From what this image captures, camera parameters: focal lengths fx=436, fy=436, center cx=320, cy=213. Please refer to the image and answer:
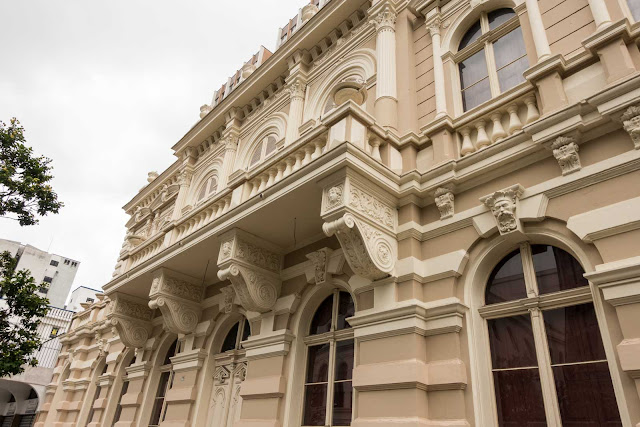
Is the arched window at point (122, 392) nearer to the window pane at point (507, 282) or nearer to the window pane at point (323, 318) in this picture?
the window pane at point (323, 318)

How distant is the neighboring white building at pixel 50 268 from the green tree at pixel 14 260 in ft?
130

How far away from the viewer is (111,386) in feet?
43.1

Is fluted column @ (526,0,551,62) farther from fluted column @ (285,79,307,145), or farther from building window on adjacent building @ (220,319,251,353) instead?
building window on adjacent building @ (220,319,251,353)

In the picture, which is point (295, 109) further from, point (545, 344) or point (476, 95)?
point (545, 344)

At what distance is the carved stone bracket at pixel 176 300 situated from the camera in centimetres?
999

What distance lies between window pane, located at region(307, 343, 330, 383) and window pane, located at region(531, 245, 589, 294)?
12.1 feet

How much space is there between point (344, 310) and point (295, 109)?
18.2 ft

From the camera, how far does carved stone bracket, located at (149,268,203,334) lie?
393 inches

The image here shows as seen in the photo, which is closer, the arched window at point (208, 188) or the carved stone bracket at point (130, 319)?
the carved stone bracket at point (130, 319)

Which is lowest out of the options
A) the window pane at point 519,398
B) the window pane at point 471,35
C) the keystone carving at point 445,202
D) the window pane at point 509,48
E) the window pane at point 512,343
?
the window pane at point 519,398

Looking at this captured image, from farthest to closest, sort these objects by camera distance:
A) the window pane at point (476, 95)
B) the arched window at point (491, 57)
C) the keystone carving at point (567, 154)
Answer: the window pane at point (476, 95) → the arched window at point (491, 57) → the keystone carving at point (567, 154)

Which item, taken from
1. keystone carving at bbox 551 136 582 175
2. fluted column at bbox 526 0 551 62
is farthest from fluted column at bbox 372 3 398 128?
keystone carving at bbox 551 136 582 175

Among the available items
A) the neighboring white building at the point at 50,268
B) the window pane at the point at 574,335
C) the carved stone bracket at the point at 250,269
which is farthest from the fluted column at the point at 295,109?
the neighboring white building at the point at 50,268

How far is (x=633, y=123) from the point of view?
15.9ft
